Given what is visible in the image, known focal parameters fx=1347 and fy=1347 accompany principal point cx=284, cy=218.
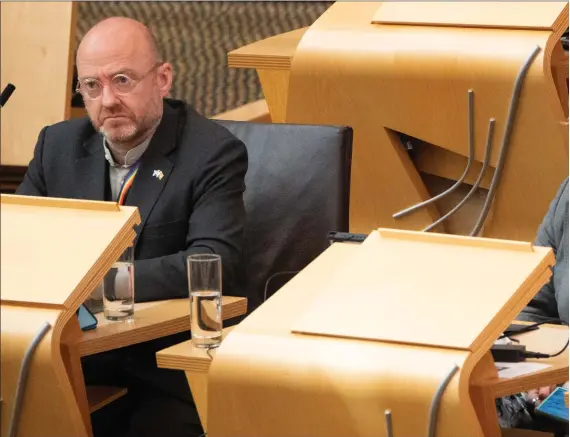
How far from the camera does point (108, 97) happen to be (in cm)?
285

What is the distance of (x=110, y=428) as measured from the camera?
8.28 ft

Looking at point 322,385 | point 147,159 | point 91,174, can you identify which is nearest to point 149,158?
point 147,159

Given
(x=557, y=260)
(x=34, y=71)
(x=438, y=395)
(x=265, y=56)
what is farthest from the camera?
(x=34, y=71)

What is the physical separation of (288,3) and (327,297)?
3123 mm

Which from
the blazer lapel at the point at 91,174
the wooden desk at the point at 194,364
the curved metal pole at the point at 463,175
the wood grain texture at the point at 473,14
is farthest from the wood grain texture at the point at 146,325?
the wood grain texture at the point at 473,14

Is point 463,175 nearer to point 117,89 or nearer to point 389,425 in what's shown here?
point 117,89

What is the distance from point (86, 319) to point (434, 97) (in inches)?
56.5

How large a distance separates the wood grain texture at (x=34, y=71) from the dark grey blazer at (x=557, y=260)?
2303mm

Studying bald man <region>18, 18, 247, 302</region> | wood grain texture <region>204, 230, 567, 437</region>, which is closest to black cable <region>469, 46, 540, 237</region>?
bald man <region>18, 18, 247, 302</region>

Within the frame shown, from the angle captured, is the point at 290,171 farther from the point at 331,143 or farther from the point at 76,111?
the point at 76,111

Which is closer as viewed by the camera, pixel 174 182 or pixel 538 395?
pixel 538 395

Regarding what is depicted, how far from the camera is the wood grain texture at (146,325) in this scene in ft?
7.22

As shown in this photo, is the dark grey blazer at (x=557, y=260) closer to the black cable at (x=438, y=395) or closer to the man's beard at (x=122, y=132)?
the man's beard at (x=122, y=132)

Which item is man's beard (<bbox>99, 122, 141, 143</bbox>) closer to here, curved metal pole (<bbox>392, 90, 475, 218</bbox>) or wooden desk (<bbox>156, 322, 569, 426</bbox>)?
wooden desk (<bbox>156, 322, 569, 426</bbox>)
